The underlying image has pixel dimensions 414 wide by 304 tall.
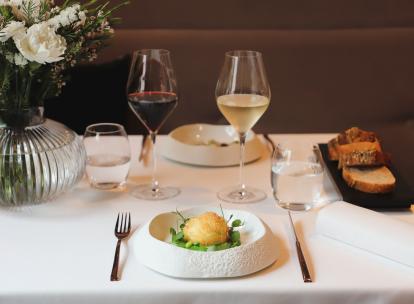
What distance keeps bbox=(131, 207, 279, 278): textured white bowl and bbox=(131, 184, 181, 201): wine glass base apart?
0.75ft

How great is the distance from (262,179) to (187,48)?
1.11 metres

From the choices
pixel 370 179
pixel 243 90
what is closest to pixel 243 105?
pixel 243 90

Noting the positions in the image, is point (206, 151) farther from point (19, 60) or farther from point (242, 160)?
point (19, 60)

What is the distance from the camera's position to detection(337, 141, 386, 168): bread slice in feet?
3.87

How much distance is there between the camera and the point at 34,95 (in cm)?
107

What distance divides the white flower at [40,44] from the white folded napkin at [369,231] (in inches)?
19.3

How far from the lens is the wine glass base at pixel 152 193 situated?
3.74 ft

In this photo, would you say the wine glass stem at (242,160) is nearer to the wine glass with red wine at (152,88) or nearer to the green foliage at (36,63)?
the wine glass with red wine at (152,88)

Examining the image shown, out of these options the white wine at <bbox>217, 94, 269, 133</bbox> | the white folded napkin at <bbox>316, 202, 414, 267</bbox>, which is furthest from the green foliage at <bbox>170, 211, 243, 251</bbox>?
the white wine at <bbox>217, 94, 269, 133</bbox>

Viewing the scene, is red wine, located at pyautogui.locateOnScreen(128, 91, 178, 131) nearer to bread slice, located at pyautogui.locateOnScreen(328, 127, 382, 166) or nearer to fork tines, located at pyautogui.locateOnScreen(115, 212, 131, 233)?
fork tines, located at pyautogui.locateOnScreen(115, 212, 131, 233)

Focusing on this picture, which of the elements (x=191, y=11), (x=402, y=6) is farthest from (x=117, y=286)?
(x=402, y=6)

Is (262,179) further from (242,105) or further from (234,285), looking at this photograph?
(234,285)

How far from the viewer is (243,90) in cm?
110

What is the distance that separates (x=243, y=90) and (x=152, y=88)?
17 centimetres
